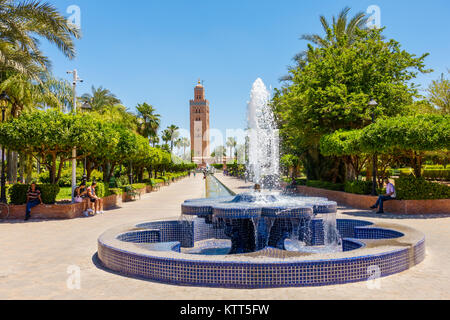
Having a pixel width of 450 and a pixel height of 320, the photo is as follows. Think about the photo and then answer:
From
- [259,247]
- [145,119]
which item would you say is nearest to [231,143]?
[145,119]

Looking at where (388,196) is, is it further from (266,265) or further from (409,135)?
(266,265)

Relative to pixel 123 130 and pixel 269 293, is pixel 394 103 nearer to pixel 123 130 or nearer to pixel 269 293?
pixel 123 130

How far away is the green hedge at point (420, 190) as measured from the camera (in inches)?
550

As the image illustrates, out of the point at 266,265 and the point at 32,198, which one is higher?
the point at 32,198

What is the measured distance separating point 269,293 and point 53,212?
10899 millimetres

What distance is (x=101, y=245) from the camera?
6906 mm

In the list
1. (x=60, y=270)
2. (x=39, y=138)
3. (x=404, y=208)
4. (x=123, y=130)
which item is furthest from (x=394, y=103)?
(x=60, y=270)

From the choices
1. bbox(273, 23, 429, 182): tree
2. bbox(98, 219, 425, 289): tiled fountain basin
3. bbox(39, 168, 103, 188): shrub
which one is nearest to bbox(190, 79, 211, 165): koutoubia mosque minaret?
bbox(39, 168, 103, 188): shrub

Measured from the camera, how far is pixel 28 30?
16719mm

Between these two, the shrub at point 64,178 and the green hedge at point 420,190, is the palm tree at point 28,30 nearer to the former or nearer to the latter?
the green hedge at point 420,190

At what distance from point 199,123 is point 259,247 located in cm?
13208

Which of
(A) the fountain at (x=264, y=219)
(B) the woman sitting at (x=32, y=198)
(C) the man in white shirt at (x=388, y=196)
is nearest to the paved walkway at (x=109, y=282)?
(A) the fountain at (x=264, y=219)

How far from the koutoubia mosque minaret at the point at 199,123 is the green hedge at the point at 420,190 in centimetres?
12582

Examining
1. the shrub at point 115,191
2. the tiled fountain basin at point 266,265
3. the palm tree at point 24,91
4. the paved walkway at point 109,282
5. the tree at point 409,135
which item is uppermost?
the palm tree at point 24,91
